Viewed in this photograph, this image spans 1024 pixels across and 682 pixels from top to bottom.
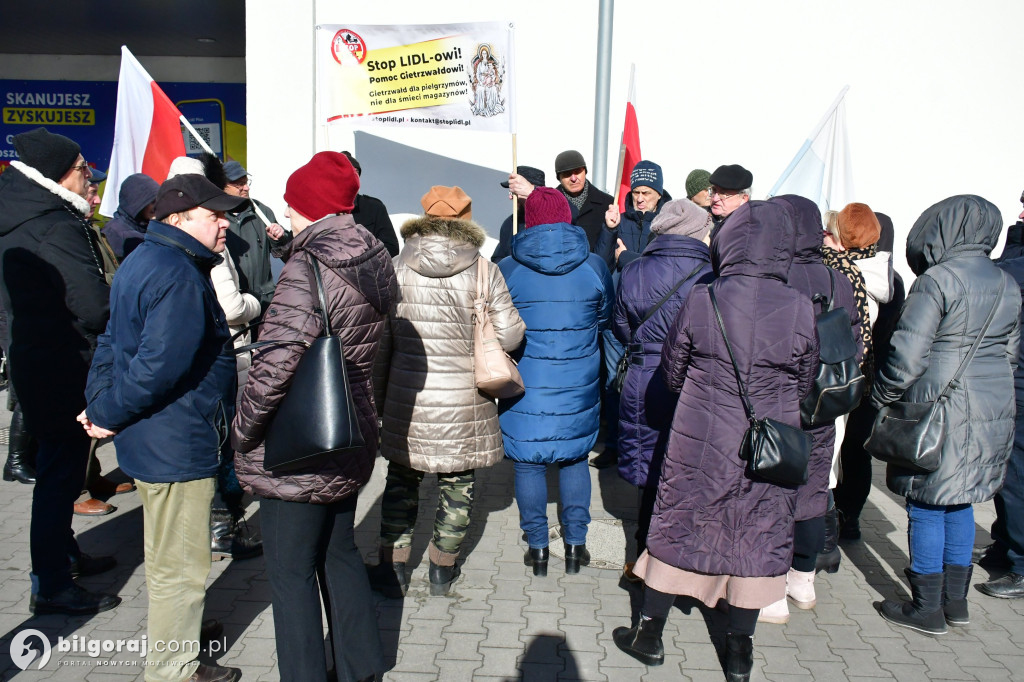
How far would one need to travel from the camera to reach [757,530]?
3104 mm

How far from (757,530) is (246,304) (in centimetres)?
285

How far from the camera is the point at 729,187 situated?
4500 mm

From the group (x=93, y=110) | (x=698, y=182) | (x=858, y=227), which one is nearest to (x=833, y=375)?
(x=858, y=227)

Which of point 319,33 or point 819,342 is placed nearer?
point 819,342

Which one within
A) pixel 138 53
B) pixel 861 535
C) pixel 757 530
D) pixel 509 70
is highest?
pixel 138 53

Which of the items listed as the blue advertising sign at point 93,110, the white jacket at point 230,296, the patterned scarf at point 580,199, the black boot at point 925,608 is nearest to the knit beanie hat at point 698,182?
the patterned scarf at point 580,199

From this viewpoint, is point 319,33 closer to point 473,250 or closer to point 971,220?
point 473,250

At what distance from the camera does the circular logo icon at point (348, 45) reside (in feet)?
19.4

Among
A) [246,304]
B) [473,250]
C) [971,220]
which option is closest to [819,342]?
[971,220]

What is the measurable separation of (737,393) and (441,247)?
1.48 m

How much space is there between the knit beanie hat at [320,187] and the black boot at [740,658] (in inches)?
91.3

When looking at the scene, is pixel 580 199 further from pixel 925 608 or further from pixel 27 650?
pixel 27 650

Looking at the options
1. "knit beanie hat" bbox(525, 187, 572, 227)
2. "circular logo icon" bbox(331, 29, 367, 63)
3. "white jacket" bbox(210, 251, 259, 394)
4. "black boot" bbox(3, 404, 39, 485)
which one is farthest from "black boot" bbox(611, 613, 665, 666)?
"circular logo icon" bbox(331, 29, 367, 63)

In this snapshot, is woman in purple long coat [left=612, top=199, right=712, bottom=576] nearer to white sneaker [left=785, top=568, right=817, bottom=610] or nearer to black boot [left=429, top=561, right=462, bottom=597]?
white sneaker [left=785, top=568, right=817, bottom=610]
